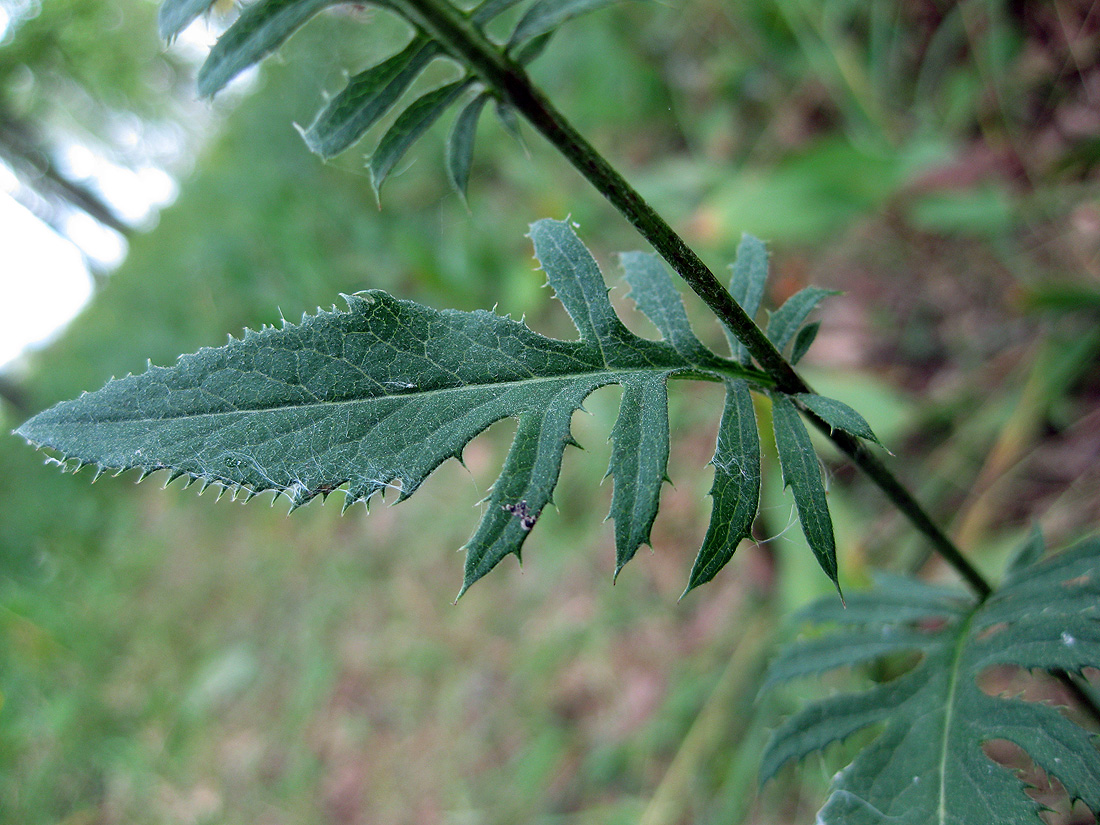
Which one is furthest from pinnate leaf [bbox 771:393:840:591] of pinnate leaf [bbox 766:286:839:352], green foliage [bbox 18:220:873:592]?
pinnate leaf [bbox 766:286:839:352]

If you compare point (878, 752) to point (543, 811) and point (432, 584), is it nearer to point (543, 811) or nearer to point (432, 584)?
point (543, 811)

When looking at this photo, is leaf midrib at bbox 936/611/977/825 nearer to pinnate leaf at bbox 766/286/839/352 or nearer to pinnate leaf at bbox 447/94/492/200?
pinnate leaf at bbox 766/286/839/352

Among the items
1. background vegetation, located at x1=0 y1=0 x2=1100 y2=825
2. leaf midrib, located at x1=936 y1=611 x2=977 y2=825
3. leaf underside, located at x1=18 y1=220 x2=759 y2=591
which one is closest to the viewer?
leaf underside, located at x1=18 y1=220 x2=759 y2=591

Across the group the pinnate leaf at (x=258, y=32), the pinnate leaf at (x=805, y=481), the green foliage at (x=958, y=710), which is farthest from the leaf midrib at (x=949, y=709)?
the pinnate leaf at (x=258, y=32)

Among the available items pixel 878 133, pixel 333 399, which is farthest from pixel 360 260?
pixel 333 399

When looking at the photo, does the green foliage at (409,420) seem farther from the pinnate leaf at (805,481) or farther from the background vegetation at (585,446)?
the background vegetation at (585,446)
